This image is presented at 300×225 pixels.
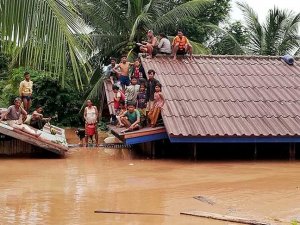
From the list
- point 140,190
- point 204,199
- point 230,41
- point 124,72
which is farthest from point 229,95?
point 230,41

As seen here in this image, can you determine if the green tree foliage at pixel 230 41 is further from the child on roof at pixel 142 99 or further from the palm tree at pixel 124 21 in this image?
the child on roof at pixel 142 99

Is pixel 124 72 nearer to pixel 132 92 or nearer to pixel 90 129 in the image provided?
pixel 132 92

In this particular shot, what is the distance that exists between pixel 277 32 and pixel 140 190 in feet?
53.1

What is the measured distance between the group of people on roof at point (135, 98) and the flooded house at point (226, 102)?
0.34 m

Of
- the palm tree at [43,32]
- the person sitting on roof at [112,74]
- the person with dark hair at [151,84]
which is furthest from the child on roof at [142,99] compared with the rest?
the palm tree at [43,32]

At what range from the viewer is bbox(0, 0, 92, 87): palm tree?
5.39m

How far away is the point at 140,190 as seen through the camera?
913 cm

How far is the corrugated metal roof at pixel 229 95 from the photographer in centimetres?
1247

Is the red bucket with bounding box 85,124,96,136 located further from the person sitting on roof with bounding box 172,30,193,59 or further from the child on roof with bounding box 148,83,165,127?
the person sitting on roof with bounding box 172,30,193,59

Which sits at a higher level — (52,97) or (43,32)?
(52,97)

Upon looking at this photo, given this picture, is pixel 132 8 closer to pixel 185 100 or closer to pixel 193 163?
pixel 185 100

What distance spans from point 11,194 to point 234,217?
12.7 feet

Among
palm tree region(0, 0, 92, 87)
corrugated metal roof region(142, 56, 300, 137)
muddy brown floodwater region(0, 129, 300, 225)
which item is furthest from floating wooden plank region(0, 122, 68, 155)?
palm tree region(0, 0, 92, 87)

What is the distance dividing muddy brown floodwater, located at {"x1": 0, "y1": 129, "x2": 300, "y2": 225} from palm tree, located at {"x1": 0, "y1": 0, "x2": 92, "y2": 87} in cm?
245
